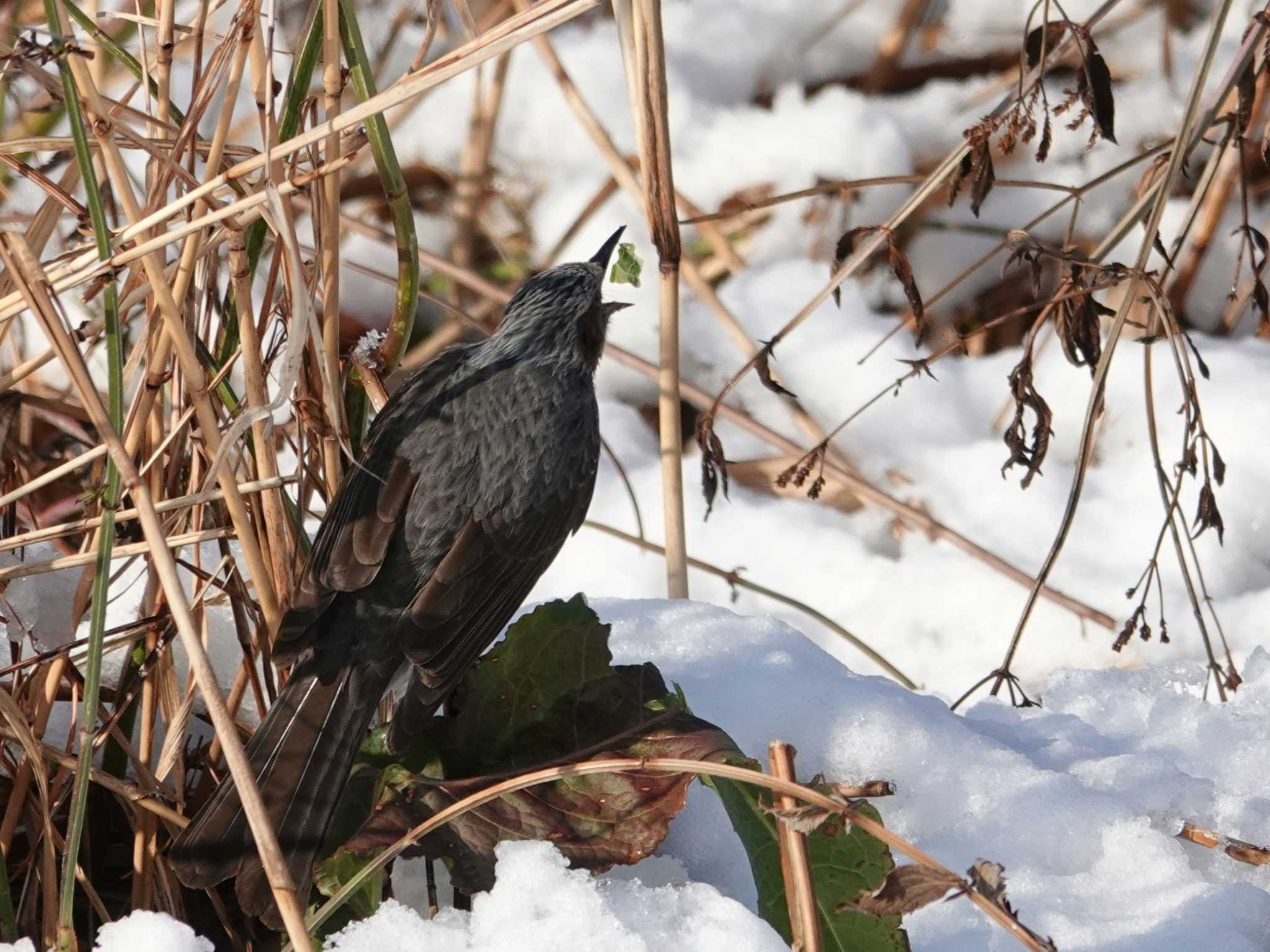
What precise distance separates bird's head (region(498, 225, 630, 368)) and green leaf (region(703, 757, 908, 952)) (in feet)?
3.44

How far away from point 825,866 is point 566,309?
1.19m

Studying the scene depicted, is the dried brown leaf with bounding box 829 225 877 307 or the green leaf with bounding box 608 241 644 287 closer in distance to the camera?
the dried brown leaf with bounding box 829 225 877 307

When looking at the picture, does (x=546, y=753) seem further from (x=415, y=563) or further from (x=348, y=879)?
(x=415, y=563)

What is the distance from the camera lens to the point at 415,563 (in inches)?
77.3

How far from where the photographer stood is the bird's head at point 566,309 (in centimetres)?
235

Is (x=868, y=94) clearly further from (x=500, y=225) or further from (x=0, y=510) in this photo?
(x=0, y=510)

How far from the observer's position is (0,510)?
1923 mm

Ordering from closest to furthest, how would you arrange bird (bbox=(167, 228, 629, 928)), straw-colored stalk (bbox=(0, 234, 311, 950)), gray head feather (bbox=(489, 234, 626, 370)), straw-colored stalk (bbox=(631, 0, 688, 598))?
straw-colored stalk (bbox=(0, 234, 311, 950)), bird (bbox=(167, 228, 629, 928)), straw-colored stalk (bbox=(631, 0, 688, 598)), gray head feather (bbox=(489, 234, 626, 370))

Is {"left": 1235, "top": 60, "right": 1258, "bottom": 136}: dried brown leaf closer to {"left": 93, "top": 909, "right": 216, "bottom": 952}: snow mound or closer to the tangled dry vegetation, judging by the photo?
the tangled dry vegetation

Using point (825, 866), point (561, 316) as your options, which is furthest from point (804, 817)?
point (561, 316)

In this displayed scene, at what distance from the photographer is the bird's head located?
2.35 metres

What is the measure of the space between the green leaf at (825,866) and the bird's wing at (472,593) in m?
0.43

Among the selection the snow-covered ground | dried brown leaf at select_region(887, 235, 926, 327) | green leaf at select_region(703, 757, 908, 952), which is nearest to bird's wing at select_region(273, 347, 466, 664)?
the snow-covered ground

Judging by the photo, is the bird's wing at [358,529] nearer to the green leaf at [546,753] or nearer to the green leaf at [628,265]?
the green leaf at [546,753]
